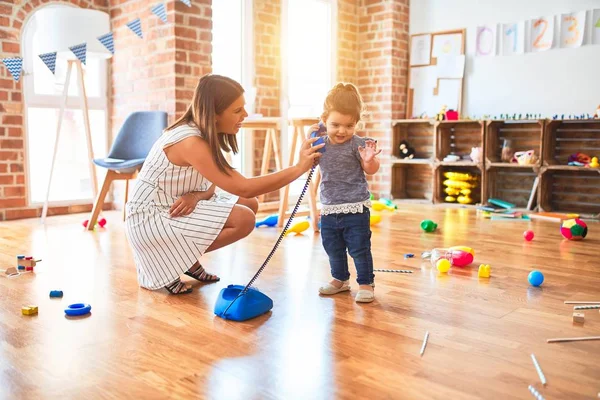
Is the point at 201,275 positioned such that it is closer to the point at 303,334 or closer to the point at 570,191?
the point at 303,334

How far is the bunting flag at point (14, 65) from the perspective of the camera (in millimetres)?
4039

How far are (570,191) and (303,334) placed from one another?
4.04 m

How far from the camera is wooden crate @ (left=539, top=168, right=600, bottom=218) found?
16.5 feet

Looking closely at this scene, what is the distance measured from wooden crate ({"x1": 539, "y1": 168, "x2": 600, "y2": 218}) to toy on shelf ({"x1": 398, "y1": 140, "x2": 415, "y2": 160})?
4.34 feet

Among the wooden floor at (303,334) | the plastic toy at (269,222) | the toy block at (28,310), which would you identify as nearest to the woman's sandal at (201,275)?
the wooden floor at (303,334)

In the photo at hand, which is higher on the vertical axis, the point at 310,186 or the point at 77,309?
the point at 310,186

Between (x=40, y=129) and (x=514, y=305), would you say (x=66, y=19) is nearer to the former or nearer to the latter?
(x=40, y=129)

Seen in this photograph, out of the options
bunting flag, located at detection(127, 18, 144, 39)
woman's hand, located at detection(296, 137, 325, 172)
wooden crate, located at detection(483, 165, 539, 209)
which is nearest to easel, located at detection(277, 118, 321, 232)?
bunting flag, located at detection(127, 18, 144, 39)

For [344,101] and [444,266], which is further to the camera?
[444,266]

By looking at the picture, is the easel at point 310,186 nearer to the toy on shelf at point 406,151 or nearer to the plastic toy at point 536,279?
the plastic toy at point 536,279

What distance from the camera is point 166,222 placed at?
235cm

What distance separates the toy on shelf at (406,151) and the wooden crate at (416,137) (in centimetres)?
6

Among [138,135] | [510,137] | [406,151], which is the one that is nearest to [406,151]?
[406,151]

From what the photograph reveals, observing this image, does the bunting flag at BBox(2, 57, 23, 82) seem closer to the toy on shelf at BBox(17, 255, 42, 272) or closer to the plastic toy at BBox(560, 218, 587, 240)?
the toy on shelf at BBox(17, 255, 42, 272)
